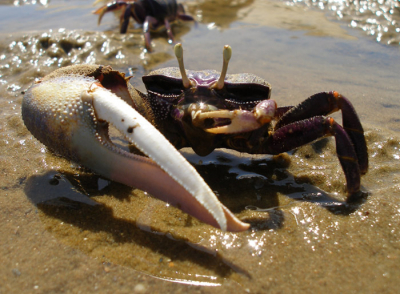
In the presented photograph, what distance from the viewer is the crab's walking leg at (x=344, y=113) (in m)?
1.87

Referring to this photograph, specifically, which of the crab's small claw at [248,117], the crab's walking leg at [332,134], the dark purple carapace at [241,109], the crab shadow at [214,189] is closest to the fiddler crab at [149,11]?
the dark purple carapace at [241,109]

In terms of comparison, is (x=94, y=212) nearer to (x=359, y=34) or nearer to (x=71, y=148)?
(x=71, y=148)

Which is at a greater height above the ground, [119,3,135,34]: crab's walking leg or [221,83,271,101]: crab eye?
[221,83,271,101]: crab eye

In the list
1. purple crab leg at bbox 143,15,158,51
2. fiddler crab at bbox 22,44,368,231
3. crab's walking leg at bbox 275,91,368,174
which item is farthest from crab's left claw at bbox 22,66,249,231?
purple crab leg at bbox 143,15,158,51

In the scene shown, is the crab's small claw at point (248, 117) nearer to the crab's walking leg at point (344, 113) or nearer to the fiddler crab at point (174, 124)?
the fiddler crab at point (174, 124)

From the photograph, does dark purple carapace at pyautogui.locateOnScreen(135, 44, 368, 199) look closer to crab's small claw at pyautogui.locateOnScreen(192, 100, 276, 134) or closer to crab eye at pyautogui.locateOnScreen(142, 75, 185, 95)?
crab eye at pyautogui.locateOnScreen(142, 75, 185, 95)

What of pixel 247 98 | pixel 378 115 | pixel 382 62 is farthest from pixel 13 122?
pixel 382 62

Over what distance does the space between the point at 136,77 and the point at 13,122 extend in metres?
1.53

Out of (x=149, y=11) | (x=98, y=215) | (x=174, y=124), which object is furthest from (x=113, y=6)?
(x=98, y=215)

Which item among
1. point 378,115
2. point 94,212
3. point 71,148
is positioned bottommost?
point 378,115

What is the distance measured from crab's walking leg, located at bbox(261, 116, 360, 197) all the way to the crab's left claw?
784mm

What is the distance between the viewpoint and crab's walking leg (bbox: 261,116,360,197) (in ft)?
5.58

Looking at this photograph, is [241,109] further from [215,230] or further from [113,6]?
[113,6]

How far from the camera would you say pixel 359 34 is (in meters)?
5.06
